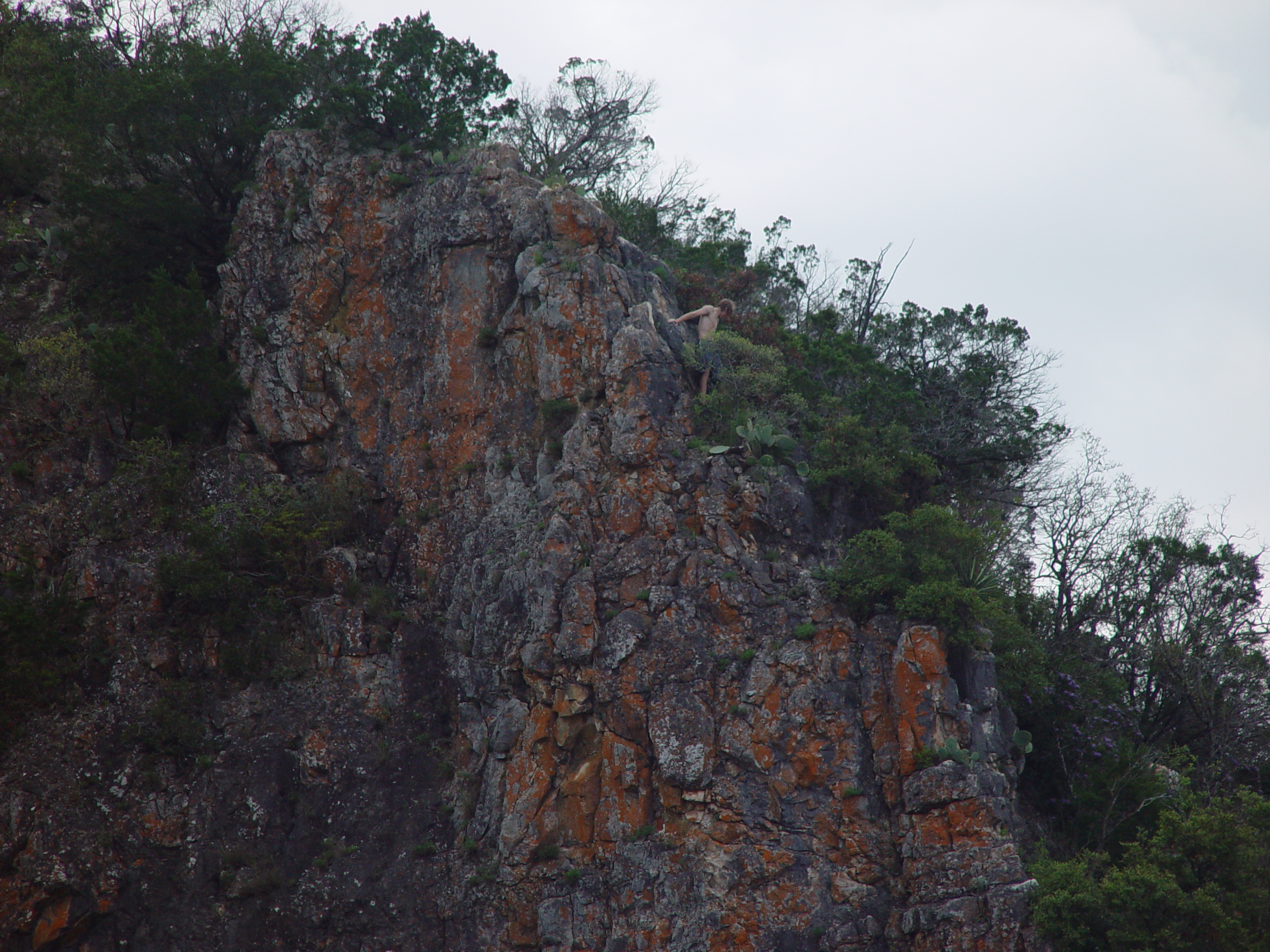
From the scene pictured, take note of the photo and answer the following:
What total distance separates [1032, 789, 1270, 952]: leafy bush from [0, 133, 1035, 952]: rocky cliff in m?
0.87

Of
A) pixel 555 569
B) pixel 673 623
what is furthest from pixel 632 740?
pixel 555 569

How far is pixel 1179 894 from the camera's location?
1546cm

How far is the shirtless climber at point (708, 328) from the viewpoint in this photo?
22906 mm

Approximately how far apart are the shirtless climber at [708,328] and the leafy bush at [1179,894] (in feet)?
42.9

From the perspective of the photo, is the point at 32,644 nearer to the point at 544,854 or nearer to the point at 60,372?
the point at 60,372

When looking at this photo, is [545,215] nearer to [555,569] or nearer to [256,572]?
[555,569]

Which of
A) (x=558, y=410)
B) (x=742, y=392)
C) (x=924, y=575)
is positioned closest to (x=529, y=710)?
(x=558, y=410)

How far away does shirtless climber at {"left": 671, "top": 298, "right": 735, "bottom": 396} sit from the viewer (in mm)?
22906

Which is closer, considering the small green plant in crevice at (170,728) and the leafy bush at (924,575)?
the leafy bush at (924,575)

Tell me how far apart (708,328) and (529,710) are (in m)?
11.2

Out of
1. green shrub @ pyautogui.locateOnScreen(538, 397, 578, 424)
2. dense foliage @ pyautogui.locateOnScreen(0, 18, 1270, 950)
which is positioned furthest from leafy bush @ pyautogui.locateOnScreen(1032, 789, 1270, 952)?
green shrub @ pyautogui.locateOnScreen(538, 397, 578, 424)

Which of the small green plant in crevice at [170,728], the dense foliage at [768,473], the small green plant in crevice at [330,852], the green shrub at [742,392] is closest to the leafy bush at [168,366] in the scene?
the dense foliage at [768,473]

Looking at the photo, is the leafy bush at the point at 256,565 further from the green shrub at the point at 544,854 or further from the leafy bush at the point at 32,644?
the green shrub at the point at 544,854

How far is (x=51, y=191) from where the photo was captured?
88.1 feet
